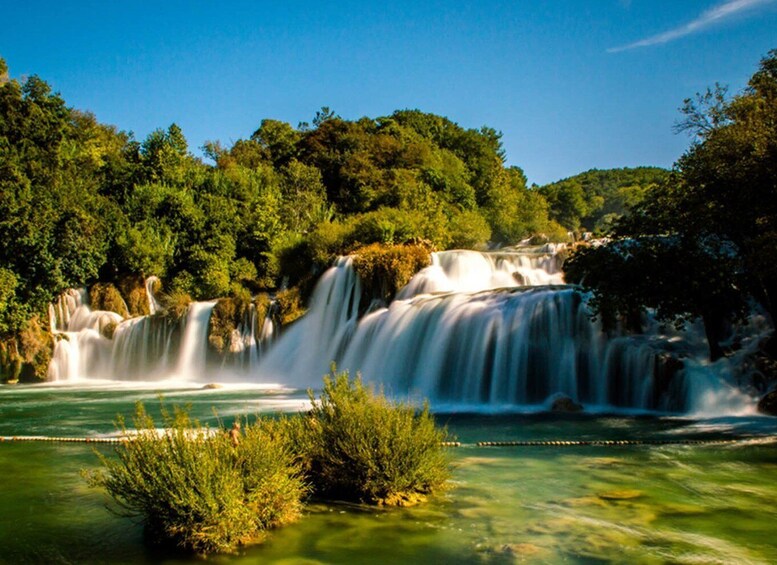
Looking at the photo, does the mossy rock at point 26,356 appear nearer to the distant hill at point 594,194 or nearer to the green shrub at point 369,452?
the green shrub at point 369,452

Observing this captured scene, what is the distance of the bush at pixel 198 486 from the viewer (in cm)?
688

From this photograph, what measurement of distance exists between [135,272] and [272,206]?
26.3 ft

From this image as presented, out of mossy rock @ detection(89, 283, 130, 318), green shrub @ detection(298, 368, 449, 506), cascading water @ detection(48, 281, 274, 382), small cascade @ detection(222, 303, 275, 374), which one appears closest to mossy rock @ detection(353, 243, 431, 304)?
small cascade @ detection(222, 303, 275, 374)

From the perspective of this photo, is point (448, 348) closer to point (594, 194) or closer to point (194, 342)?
point (194, 342)

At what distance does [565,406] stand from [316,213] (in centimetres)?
2577

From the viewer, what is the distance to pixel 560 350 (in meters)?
18.0

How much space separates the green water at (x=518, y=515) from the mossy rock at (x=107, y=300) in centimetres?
1896

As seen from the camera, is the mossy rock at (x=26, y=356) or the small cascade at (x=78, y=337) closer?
the mossy rock at (x=26, y=356)

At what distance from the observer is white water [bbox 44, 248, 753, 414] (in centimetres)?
1677

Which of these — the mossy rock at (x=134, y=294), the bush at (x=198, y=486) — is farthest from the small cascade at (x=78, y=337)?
the bush at (x=198, y=486)

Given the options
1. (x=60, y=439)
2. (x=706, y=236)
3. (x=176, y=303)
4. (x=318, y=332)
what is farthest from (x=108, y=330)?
(x=706, y=236)

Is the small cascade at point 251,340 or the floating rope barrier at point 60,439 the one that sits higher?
the small cascade at point 251,340

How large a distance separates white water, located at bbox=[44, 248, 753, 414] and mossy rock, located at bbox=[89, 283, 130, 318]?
0.60 m

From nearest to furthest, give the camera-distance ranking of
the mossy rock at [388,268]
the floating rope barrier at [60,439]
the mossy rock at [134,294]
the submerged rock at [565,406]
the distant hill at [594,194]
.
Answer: the floating rope barrier at [60,439] → the submerged rock at [565,406] → the mossy rock at [388,268] → the mossy rock at [134,294] → the distant hill at [594,194]
